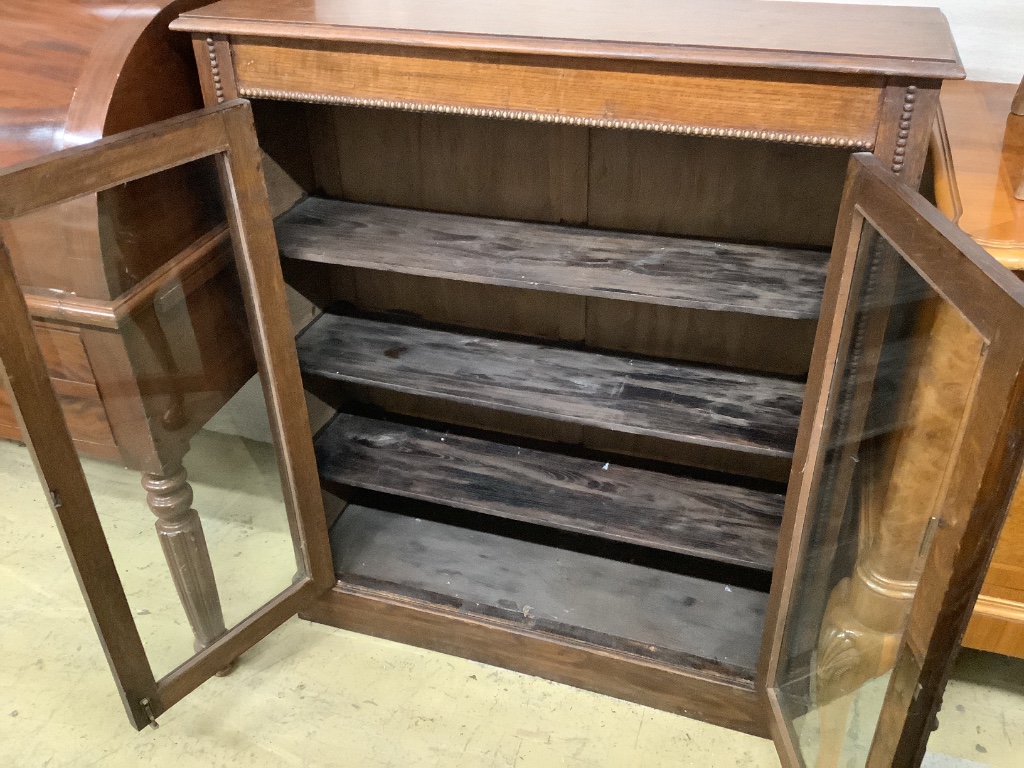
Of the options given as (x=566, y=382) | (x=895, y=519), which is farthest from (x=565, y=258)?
(x=895, y=519)

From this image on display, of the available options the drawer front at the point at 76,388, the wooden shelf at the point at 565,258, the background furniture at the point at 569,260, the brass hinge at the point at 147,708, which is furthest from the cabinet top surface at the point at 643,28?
the brass hinge at the point at 147,708

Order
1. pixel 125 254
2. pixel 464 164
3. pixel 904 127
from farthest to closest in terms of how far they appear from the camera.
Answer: pixel 464 164
pixel 125 254
pixel 904 127

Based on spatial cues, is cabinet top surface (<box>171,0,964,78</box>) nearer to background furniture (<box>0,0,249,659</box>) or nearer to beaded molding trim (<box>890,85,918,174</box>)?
beaded molding trim (<box>890,85,918,174</box>)

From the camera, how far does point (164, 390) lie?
53.7 inches

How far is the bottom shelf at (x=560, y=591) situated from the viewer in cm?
160

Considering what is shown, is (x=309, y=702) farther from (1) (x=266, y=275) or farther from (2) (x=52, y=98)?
(2) (x=52, y=98)

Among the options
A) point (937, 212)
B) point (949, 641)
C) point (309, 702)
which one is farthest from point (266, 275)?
point (949, 641)

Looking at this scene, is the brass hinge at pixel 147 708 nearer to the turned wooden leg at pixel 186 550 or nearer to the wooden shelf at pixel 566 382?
the turned wooden leg at pixel 186 550

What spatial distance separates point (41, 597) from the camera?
6.26 feet

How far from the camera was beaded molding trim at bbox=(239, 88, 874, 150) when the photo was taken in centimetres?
107

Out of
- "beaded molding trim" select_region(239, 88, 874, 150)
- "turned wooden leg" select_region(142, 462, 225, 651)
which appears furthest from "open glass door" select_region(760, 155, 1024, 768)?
"turned wooden leg" select_region(142, 462, 225, 651)

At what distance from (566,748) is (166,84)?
54.1 inches

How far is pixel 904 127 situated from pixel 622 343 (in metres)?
0.75

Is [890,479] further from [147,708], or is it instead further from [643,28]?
[147,708]
